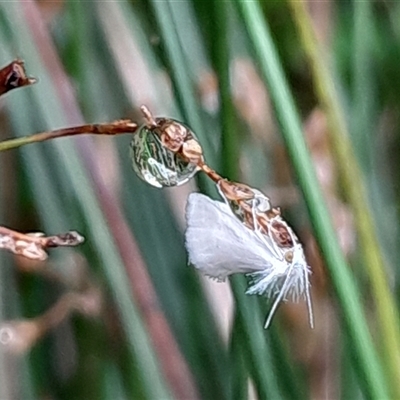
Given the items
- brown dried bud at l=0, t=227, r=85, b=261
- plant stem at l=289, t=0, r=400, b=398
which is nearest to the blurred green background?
plant stem at l=289, t=0, r=400, b=398

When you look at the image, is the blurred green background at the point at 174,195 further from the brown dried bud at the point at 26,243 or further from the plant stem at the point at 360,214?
the brown dried bud at the point at 26,243

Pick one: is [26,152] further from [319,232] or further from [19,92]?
[319,232]

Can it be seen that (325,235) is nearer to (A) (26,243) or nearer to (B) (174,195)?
(A) (26,243)

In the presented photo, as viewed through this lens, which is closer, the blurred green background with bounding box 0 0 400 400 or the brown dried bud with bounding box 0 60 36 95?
the brown dried bud with bounding box 0 60 36 95

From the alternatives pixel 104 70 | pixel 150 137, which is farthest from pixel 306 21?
pixel 104 70

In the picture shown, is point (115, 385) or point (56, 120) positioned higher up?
point (56, 120)

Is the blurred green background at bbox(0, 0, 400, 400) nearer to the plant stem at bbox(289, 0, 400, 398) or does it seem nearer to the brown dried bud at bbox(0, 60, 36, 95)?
the plant stem at bbox(289, 0, 400, 398)
